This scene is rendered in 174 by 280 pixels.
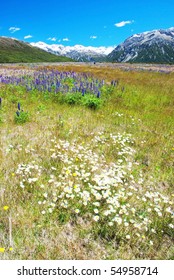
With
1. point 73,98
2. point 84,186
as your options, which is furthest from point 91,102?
point 84,186

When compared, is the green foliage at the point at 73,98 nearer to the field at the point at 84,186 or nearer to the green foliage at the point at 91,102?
the green foliage at the point at 91,102

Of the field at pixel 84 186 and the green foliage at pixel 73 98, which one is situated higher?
the green foliage at pixel 73 98

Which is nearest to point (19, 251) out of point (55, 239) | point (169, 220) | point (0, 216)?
point (55, 239)

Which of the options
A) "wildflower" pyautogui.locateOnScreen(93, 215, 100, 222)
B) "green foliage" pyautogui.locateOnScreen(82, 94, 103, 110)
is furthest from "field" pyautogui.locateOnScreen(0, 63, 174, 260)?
"green foliage" pyautogui.locateOnScreen(82, 94, 103, 110)

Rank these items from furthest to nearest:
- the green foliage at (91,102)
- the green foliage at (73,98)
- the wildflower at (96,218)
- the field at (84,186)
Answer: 1. the green foliage at (73,98)
2. the green foliage at (91,102)
3. the wildflower at (96,218)
4. the field at (84,186)

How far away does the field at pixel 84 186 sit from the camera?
383 centimetres

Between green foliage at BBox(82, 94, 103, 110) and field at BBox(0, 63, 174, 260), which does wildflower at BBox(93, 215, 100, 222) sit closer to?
field at BBox(0, 63, 174, 260)

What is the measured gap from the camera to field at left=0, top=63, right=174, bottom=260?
383 cm

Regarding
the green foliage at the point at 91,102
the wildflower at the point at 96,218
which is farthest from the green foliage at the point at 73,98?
the wildflower at the point at 96,218

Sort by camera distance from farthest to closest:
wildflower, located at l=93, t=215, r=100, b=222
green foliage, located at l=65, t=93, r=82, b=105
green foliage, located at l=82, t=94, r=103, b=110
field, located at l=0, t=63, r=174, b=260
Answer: green foliage, located at l=65, t=93, r=82, b=105 < green foliage, located at l=82, t=94, r=103, b=110 < wildflower, located at l=93, t=215, r=100, b=222 < field, located at l=0, t=63, r=174, b=260

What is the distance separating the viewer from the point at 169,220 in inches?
176

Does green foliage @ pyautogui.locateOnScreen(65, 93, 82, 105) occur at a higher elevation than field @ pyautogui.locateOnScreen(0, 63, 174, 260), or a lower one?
higher

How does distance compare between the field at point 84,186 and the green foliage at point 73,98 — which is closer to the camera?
the field at point 84,186
